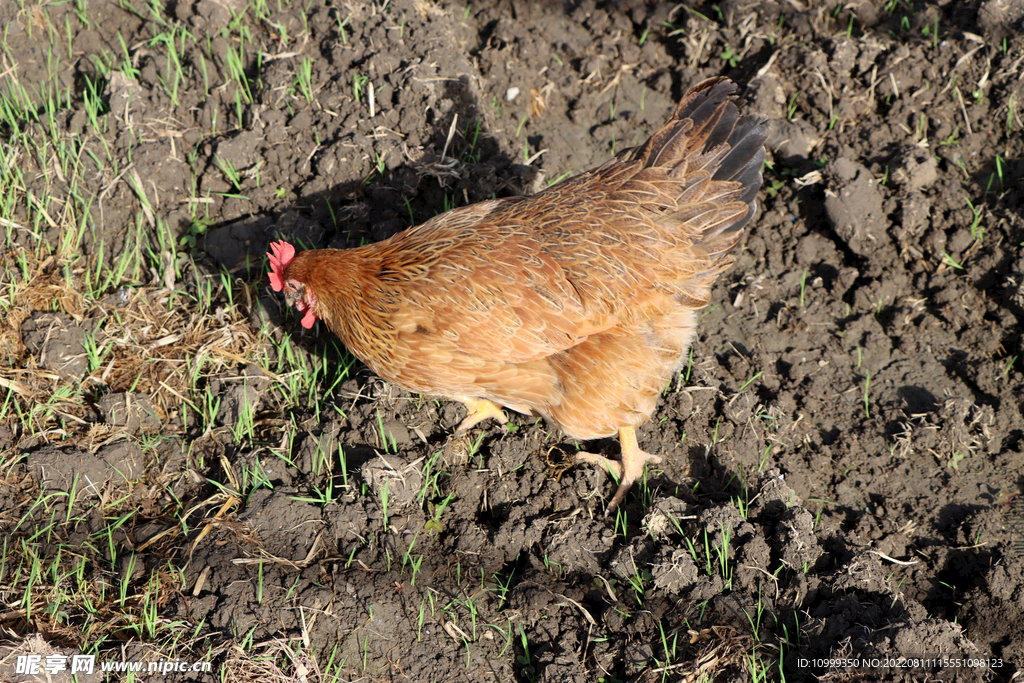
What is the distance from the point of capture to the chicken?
9.31ft

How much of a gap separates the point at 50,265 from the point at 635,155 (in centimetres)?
316

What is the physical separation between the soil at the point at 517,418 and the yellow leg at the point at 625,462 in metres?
0.07

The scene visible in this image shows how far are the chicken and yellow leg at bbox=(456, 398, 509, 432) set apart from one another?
0.22 meters

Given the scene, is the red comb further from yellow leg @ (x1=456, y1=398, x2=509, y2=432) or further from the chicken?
yellow leg @ (x1=456, y1=398, x2=509, y2=432)

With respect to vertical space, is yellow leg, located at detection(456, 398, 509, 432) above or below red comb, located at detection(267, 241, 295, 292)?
below

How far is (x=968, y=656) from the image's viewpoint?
2588 mm

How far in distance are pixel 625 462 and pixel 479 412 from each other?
77 centimetres

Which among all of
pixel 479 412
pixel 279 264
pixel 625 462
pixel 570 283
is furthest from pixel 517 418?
pixel 279 264

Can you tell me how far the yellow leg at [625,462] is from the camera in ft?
10.5

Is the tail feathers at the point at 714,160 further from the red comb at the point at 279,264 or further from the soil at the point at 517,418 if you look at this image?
the red comb at the point at 279,264

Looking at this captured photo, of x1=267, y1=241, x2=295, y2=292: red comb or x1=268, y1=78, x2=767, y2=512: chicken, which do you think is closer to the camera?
x1=268, y1=78, x2=767, y2=512: chicken

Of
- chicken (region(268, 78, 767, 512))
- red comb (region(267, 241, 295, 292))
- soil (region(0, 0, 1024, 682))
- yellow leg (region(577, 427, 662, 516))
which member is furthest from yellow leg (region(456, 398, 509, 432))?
red comb (region(267, 241, 295, 292))

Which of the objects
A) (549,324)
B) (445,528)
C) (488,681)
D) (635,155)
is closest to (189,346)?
(445,528)

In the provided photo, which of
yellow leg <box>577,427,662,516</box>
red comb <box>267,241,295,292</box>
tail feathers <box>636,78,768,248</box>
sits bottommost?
yellow leg <box>577,427,662,516</box>
